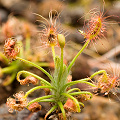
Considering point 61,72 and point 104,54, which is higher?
point 104,54

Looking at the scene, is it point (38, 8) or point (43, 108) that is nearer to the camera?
point (43, 108)

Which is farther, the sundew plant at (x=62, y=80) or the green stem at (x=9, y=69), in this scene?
the green stem at (x=9, y=69)

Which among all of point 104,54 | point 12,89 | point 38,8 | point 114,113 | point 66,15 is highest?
point 38,8

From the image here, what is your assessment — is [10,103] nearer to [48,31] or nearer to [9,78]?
[48,31]

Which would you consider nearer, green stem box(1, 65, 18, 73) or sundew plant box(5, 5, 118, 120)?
sundew plant box(5, 5, 118, 120)

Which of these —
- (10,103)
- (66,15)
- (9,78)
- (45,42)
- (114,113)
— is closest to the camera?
(10,103)

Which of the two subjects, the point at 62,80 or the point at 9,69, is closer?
the point at 62,80

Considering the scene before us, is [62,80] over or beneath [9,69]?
beneath

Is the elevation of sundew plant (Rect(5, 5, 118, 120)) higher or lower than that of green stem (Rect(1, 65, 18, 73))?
lower

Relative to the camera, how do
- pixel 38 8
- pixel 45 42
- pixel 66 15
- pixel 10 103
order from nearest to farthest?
pixel 10 103
pixel 45 42
pixel 66 15
pixel 38 8

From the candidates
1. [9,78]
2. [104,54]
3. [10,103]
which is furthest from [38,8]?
[10,103]

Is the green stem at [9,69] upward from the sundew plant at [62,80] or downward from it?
upward
